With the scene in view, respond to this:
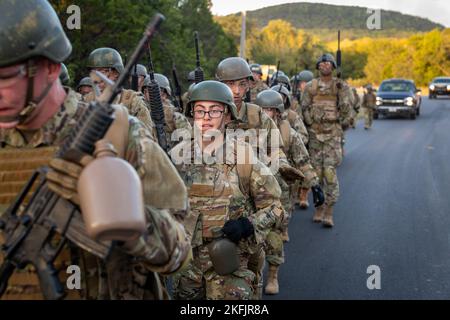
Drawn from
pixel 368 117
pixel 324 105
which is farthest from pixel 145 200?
pixel 368 117

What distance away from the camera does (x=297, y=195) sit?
1130cm

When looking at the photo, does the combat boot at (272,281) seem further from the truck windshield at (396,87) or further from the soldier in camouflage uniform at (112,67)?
the truck windshield at (396,87)

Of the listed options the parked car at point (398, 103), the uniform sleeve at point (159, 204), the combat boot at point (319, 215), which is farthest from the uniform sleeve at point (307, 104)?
the parked car at point (398, 103)

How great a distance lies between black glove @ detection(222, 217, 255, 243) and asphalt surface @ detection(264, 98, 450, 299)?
246 cm

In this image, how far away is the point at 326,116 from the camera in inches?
404

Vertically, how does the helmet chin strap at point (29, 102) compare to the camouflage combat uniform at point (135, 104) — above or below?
above

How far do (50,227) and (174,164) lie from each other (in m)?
2.36

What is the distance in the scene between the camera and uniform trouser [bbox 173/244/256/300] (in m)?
4.47

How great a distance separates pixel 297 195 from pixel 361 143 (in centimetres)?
916

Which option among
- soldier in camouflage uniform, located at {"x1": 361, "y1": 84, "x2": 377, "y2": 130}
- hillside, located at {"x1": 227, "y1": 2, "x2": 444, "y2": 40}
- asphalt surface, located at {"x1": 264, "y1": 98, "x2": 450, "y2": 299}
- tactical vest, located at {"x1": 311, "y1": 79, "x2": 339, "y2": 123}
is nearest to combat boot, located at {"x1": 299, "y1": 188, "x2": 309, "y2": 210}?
asphalt surface, located at {"x1": 264, "y1": 98, "x2": 450, "y2": 299}

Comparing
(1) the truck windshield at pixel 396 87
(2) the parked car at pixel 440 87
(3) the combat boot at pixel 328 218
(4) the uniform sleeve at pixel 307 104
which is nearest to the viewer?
(3) the combat boot at pixel 328 218

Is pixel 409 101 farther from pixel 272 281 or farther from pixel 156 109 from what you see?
pixel 156 109

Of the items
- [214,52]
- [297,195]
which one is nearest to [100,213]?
[297,195]

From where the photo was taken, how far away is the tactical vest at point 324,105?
10.3 m
